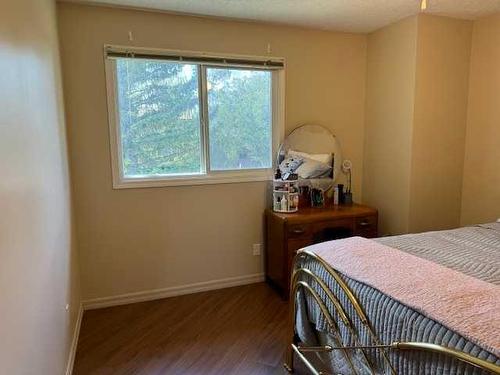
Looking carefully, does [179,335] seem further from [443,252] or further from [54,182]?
[443,252]

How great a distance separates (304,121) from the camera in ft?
11.0

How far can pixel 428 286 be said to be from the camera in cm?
136

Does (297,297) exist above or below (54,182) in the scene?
below

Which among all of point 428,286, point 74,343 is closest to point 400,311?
point 428,286

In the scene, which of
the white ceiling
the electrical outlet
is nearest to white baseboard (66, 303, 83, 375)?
the electrical outlet

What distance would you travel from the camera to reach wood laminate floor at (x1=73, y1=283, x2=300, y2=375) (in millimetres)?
2180

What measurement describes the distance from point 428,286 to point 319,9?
2.25 m

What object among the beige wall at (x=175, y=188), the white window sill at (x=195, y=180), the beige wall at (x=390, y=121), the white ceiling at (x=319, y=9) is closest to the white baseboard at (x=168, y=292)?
the beige wall at (x=175, y=188)

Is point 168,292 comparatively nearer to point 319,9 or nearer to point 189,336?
point 189,336

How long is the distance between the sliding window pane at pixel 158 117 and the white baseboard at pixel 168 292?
1006 millimetres

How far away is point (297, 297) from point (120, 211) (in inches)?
64.9

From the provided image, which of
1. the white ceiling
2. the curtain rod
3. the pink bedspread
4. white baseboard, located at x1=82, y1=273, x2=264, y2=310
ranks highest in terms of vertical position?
the white ceiling

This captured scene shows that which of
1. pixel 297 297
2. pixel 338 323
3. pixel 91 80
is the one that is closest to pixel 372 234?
pixel 297 297

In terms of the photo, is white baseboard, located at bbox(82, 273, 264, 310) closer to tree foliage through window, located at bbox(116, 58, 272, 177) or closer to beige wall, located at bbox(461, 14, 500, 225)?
tree foliage through window, located at bbox(116, 58, 272, 177)
